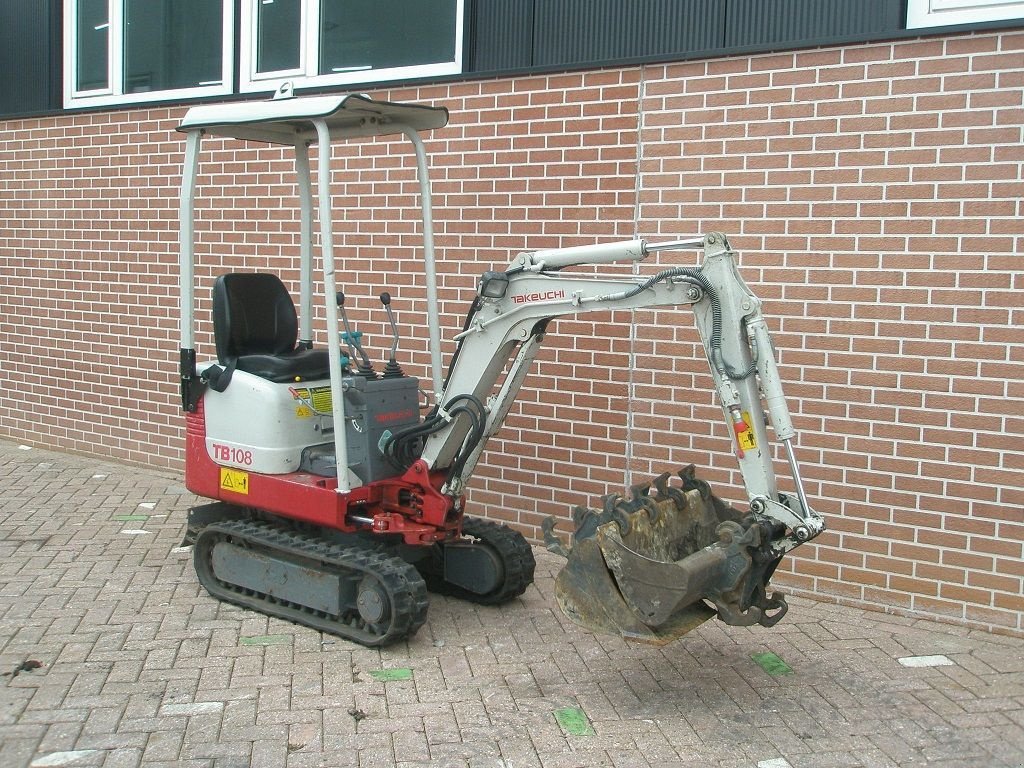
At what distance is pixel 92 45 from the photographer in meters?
9.20

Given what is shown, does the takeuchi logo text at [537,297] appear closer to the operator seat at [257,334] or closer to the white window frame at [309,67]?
the operator seat at [257,334]

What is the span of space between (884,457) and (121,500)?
5389 millimetres

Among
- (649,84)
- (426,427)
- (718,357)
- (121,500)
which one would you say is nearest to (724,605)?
(718,357)

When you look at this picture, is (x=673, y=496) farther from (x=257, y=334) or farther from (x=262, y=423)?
(x=257, y=334)

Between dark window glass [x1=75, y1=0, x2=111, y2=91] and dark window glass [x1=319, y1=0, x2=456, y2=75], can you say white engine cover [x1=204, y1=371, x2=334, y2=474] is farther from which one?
dark window glass [x1=75, y1=0, x2=111, y2=91]

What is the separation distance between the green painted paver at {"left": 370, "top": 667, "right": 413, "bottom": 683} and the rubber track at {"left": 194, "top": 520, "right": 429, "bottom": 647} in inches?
7.2

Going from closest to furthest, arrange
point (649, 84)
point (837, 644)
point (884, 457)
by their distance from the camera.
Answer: point (837, 644) → point (884, 457) → point (649, 84)

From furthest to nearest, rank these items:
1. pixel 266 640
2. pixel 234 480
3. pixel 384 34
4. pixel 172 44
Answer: pixel 172 44 → pixel 384 34 → pixel 234 480 → pixel 266 640

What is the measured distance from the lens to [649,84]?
20.6 ft

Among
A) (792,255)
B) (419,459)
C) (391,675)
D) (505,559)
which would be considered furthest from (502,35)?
(391,675)

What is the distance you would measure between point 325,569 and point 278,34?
4.67 metres

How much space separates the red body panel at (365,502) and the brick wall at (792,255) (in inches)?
61.2

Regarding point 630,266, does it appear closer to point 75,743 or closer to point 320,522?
point 320,522

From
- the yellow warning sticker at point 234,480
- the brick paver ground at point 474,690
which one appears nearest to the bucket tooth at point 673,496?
the brick paver ground at point 474,690
